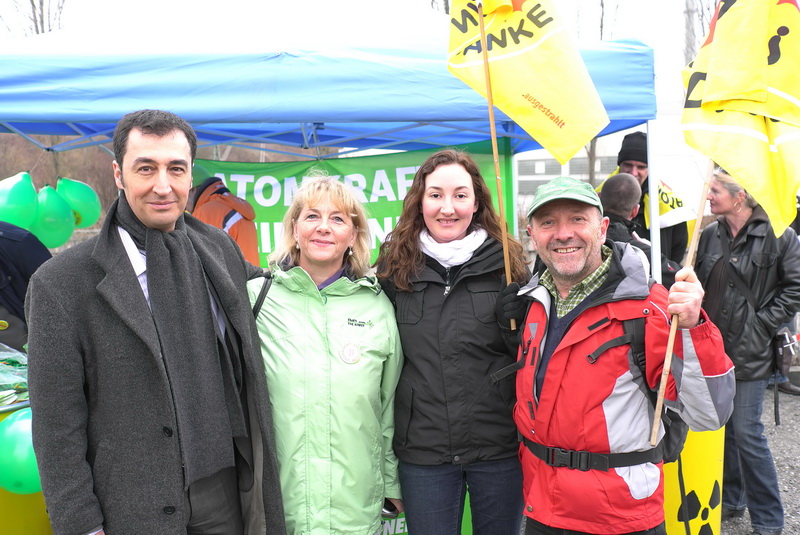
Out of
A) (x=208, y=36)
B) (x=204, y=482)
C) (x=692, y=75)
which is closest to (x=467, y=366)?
(x=204, y=482)

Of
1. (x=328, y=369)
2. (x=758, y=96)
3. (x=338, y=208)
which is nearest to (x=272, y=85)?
(x=338, y=208)

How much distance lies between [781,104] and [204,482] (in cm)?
214

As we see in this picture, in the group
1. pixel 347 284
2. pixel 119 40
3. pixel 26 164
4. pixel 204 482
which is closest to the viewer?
pixel 204 482

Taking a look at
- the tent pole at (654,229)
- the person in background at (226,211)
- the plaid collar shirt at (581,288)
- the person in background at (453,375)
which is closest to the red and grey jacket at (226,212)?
the person in background at (226,211)

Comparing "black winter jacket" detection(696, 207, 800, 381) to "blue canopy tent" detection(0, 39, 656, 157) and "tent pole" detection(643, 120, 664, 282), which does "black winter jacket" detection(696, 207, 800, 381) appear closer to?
"tent pole" detection(643, 120, 664, 282)

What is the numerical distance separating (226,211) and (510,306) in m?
2.97

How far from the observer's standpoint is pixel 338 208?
231cm

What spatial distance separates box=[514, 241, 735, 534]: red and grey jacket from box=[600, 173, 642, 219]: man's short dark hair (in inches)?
70.4

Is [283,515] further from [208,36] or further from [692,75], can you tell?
[208,36]

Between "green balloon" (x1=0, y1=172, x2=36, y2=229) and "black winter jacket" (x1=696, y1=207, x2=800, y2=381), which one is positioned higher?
"green balloon" (x1=0, y1=172, x2=36, y2=229)

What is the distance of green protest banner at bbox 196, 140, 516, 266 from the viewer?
15.7ft

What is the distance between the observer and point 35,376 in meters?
1.66

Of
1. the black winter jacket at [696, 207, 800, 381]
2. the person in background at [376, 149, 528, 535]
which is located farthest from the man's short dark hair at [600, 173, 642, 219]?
the person in background at [376, 149, 528, 535]

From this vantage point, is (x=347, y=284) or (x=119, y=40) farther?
(x=119, y=40)
